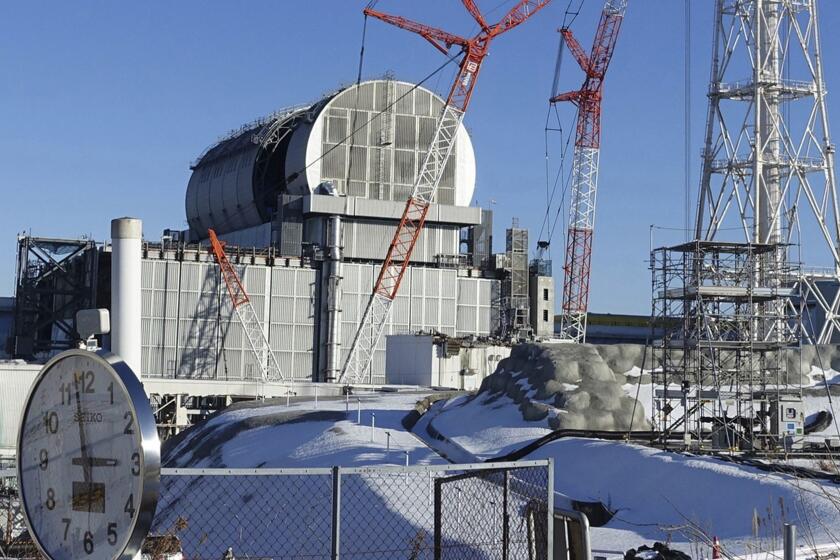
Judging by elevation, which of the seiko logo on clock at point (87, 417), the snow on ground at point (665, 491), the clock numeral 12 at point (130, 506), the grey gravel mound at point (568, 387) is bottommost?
the snow on ground at point (665, 491)

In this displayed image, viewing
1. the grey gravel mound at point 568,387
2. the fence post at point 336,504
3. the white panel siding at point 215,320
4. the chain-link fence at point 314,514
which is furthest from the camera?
the white panel siding at point 215,320

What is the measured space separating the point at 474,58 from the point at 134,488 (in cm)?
8680

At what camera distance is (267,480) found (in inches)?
1407

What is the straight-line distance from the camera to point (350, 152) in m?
89.9

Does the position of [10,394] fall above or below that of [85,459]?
below

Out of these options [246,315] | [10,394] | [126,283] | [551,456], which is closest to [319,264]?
[246,315]

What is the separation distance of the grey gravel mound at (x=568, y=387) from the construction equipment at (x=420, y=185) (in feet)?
115

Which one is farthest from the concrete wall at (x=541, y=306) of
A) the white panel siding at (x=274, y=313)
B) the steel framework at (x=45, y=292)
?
the steel framework at (x=45, y=292)

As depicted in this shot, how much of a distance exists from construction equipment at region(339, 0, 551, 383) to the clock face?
74.4 metres

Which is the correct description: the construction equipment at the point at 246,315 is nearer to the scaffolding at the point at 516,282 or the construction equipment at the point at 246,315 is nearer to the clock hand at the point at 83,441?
the scaffolding at the point at 516,282

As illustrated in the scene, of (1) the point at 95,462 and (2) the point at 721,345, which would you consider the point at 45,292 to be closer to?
(2) the point at 721,345

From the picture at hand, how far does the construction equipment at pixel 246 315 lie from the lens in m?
81.3

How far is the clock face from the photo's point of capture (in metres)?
7.69

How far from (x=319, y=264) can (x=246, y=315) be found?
6465 mm
